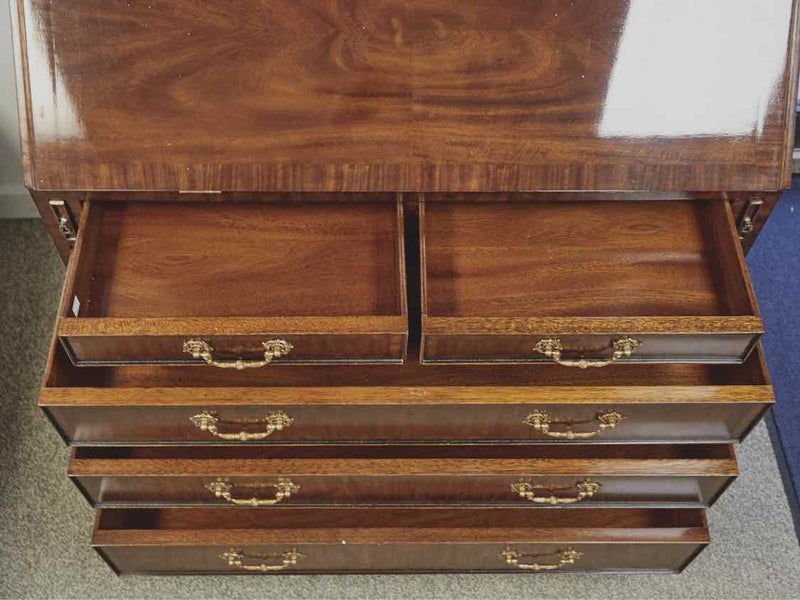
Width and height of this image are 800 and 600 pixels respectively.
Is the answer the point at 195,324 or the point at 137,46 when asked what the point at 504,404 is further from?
the point at 137,46

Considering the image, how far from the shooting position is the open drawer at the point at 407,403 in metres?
0.86

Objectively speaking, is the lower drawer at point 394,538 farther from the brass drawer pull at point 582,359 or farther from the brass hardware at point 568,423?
the brass drawer pull at point 582,359

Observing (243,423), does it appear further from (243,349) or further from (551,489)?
(551,489)

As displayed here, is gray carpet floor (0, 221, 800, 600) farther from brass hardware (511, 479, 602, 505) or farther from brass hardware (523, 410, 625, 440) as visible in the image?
brass hardware (523, 410, 625, 440)

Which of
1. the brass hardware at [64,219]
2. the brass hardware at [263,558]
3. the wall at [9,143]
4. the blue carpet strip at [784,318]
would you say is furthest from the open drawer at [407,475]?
the wall at [9,143]

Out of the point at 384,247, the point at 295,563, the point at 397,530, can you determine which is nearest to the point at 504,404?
the point at 384,247

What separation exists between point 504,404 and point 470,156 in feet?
0.88

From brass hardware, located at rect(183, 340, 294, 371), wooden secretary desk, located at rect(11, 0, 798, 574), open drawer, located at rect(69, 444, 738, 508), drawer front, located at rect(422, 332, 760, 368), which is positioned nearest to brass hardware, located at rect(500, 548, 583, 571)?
open drawer, located at rect(69, 444, 738, 508)

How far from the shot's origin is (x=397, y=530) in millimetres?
1101

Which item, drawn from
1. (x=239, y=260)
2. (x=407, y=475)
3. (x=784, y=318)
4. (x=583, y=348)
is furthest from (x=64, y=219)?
(x=784, y=318)

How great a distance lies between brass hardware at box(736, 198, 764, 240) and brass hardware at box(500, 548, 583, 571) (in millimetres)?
481

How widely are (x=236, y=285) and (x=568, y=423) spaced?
40 cm

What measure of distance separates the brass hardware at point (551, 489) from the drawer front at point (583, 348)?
227 mm

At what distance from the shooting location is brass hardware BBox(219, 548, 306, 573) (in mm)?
Result: 1133
